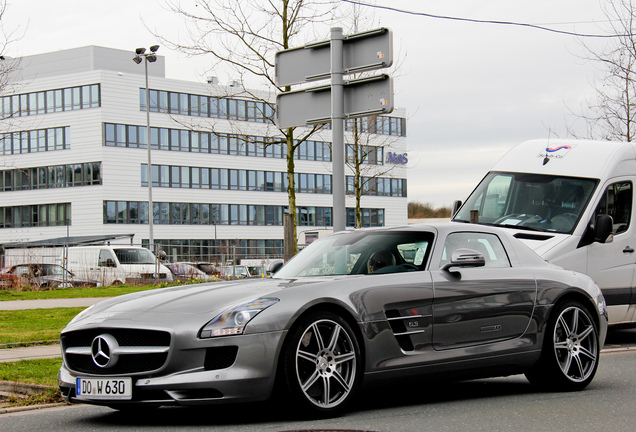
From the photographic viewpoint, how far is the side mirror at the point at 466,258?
670 cm

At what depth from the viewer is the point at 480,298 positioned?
6.98 metres

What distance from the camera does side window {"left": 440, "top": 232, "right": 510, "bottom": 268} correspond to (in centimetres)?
727

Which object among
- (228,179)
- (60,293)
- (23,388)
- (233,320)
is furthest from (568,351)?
(228,179)

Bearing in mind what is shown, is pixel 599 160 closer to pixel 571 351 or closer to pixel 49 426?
pixel 571 351

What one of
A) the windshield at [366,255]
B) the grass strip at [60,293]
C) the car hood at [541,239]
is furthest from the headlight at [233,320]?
the grass strip at [60,293]

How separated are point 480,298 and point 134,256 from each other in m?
26.0

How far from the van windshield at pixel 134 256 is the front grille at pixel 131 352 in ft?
84.6

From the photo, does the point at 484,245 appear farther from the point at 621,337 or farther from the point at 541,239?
the point at 621,337

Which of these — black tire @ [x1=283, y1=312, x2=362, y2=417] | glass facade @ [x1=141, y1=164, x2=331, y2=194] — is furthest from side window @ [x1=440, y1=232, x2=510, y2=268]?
glass facade @ [x1=141, y1=164, x2=331, y2=194]

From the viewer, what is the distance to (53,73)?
7038 cm

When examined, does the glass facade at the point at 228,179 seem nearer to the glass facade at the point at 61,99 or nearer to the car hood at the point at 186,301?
the glass facade at the point at 61,99

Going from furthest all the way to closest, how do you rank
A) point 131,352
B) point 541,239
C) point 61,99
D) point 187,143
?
point 187,143 < point 61,99 < point 541,239 < point 131,352

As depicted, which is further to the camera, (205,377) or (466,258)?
(466,258)

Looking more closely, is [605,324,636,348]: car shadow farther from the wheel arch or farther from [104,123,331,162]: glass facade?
[104,123,331,162]: glass facade
